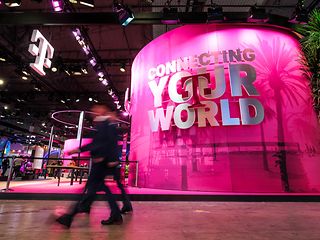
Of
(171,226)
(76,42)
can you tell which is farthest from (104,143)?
(76,42)

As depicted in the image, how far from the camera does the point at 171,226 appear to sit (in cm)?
256

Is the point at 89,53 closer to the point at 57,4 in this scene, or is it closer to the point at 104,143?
the point at 57,4

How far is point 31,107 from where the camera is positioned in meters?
19.5

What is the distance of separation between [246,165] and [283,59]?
9.82 feet

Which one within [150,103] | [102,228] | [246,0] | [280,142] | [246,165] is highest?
[246,0]

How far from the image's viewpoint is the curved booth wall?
5496 mm

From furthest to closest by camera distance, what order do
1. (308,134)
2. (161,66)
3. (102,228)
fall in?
(161,66) → (308,134) → (102,228)

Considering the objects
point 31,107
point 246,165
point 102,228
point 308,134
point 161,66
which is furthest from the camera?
point 31,107

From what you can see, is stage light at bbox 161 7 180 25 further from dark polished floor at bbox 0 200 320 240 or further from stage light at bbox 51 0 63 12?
dark polished floor at bbox 0 200 320 240

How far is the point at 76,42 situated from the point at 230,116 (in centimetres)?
784

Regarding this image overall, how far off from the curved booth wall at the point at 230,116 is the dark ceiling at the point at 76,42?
1.04m

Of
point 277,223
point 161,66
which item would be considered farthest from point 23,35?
point 277,223

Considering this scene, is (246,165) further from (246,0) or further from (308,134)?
(246,0)

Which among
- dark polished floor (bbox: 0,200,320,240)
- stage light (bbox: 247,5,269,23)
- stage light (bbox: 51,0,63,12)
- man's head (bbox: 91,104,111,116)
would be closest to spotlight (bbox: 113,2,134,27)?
stage light (bbox: 51,0,63,12)
